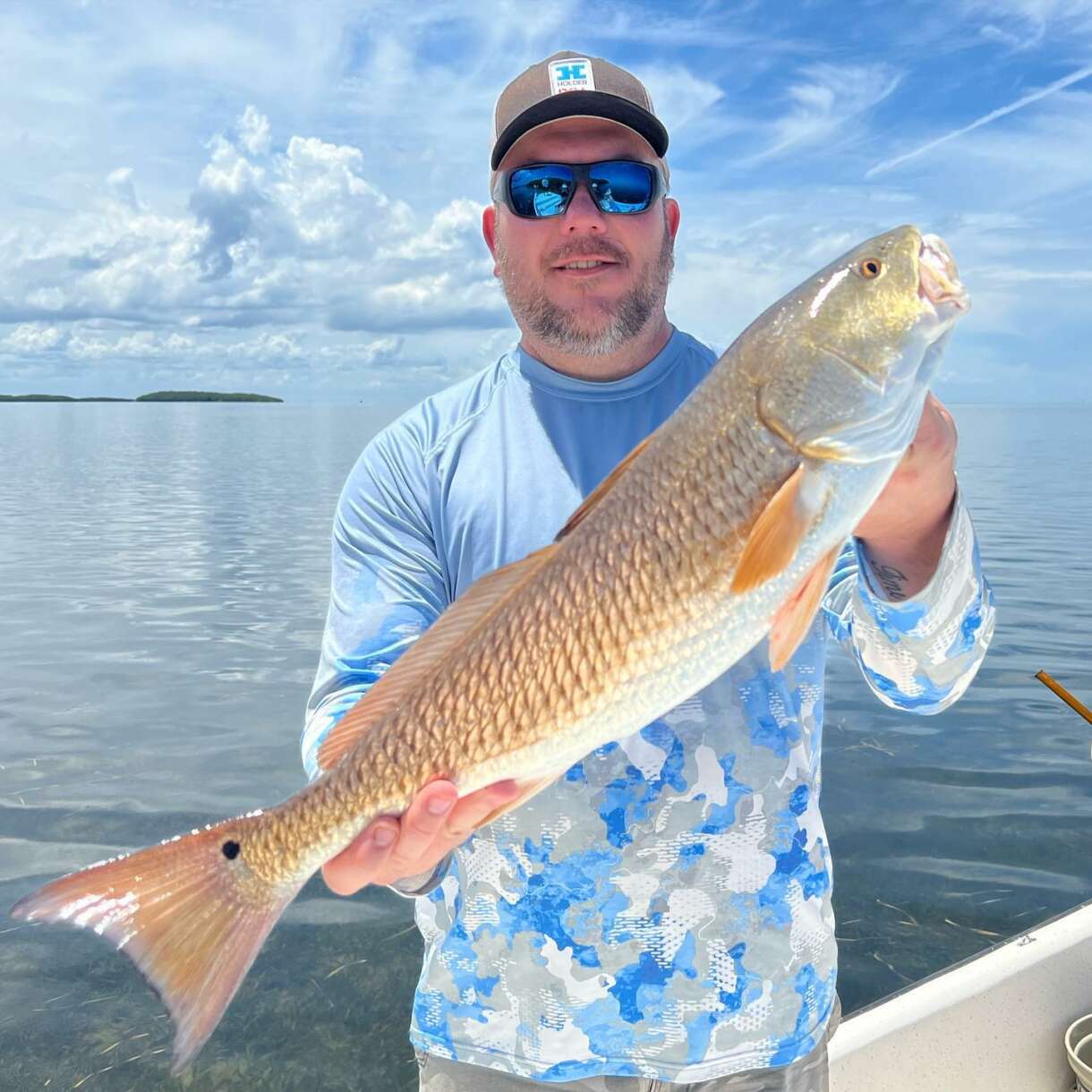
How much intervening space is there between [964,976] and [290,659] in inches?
409

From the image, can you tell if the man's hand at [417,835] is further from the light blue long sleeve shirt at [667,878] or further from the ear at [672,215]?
the ear at [672,215]

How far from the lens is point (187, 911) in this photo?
7.41 feet

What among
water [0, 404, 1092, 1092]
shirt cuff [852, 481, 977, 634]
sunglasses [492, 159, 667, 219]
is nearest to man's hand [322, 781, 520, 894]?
shirt cuff [852, 481, 977, 634]

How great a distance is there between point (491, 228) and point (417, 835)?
1.98 meters

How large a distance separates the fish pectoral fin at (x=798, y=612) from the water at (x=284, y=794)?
4443mm

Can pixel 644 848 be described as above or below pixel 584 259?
below

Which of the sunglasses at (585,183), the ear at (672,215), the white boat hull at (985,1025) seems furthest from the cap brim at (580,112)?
the white boat hull at (985,1025)

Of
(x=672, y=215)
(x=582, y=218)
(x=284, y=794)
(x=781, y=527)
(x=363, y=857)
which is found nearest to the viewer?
(x=781, y=527)

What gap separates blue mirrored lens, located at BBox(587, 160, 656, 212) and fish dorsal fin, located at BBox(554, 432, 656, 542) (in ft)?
3.18

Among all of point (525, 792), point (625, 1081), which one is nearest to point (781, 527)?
point (525, 792)

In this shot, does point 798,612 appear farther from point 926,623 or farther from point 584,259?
point 584,259

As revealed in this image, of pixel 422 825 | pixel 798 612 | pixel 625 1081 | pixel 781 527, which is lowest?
pixel 625 1081

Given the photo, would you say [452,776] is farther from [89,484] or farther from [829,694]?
[89,484]

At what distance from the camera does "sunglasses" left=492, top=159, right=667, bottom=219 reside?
286 cm
